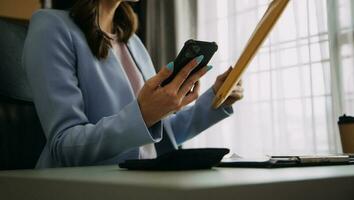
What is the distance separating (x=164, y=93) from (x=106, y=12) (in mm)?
536

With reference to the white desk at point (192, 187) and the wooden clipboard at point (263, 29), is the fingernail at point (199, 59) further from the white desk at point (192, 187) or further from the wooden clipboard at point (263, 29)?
the white desk at point (192, 187)

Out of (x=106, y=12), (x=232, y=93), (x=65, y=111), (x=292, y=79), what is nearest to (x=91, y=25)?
(x=106, y=12)

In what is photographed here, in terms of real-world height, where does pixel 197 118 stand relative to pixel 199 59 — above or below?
below

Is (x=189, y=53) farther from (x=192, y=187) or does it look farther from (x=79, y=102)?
(x=192, y=187)

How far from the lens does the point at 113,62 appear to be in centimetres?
103

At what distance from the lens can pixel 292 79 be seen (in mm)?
1891

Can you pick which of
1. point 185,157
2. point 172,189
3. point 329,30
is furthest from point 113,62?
point 329,30

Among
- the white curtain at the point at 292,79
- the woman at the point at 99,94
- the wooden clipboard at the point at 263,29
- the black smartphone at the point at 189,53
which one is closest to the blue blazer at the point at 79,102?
the woman at the point at 99,94

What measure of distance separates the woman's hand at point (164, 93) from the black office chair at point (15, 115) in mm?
413

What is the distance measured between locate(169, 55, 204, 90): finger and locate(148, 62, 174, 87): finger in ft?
0.09

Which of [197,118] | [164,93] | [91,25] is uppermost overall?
[91,25]

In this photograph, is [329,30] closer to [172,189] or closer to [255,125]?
[255,125]

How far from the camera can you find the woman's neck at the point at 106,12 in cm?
117

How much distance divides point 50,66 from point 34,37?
0.31ft
